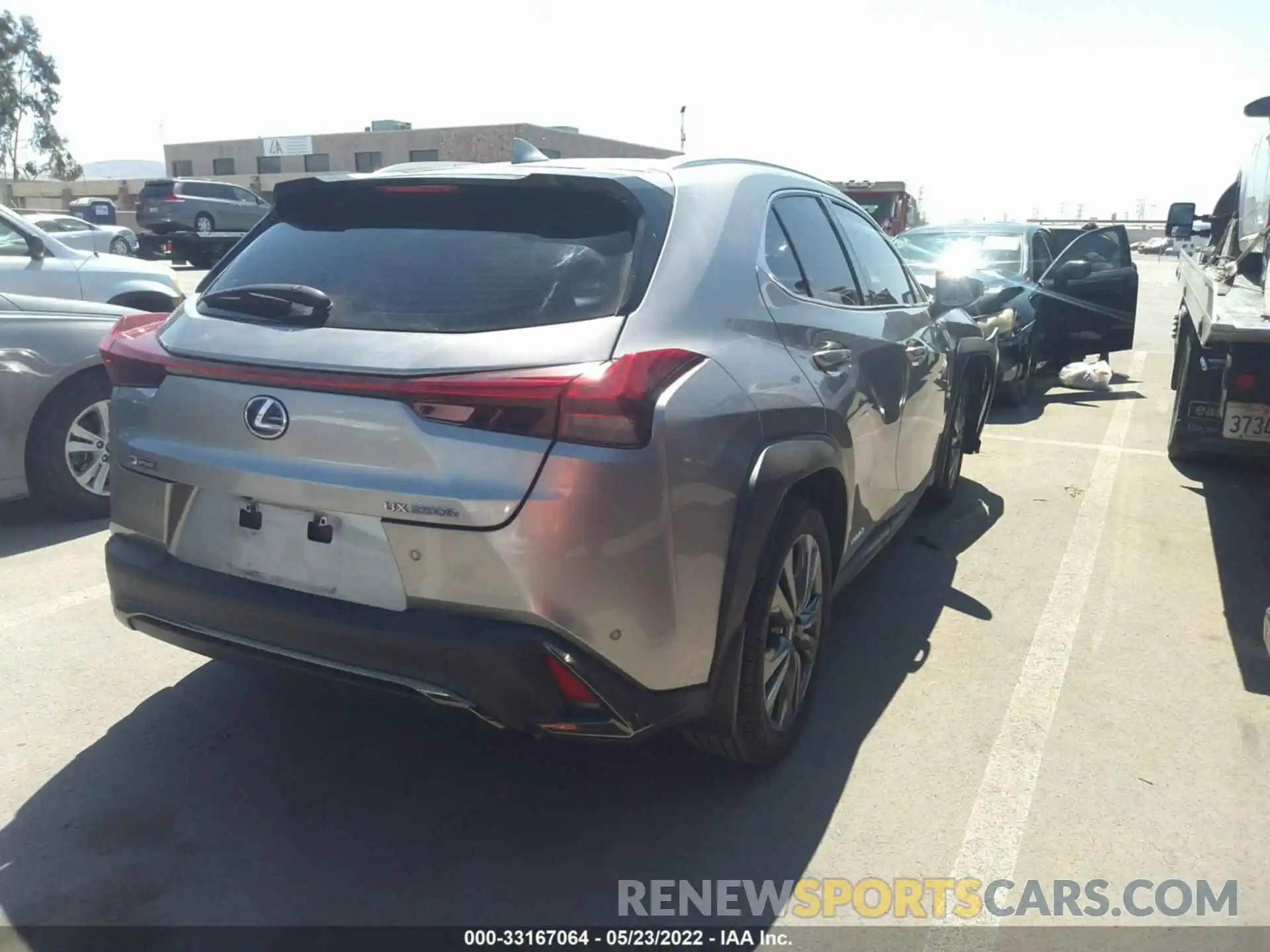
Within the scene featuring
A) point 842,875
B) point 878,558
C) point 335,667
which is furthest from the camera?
point 878,558

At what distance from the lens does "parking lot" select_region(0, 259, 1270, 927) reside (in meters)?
2.64

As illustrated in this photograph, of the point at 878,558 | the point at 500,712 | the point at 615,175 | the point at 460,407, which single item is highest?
the point at 615,175

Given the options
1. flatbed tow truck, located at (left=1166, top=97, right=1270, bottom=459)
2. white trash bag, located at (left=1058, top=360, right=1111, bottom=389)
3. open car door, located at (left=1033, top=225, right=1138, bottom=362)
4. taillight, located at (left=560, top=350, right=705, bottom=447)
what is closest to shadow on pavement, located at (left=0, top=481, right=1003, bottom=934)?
taillight, located at (left=560, top=350, right=705, bottom=447)

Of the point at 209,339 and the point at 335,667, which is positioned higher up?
the point at 209,339

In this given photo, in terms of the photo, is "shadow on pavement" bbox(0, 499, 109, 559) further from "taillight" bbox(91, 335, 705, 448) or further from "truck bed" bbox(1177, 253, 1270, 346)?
"truck bed" bbox(1177, 253, 1270, 346)

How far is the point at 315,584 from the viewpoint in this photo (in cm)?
252

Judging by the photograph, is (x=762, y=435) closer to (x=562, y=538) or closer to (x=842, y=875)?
(x=562, y=538)

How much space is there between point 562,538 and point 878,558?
325 centimetres

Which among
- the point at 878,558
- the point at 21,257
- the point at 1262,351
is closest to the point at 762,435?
the point at 878,558

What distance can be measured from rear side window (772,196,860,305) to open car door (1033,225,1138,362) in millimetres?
6504

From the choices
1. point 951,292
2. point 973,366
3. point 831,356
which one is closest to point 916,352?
point 951,292

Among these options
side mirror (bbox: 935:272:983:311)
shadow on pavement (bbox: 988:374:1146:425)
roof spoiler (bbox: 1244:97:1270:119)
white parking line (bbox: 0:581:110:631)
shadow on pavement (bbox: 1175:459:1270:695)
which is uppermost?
roof spoiler (bbox: 1244:97:1270:119)

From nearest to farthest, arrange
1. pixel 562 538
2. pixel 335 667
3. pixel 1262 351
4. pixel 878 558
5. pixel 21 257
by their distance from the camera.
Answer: pixel 562 538
pixel 335 667
pixel 1262 351
pixel 878 558
pixel 21 257

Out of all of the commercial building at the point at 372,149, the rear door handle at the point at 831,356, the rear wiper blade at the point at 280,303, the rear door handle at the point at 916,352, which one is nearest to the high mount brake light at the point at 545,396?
the rear wiper blade at the point at 280,303
